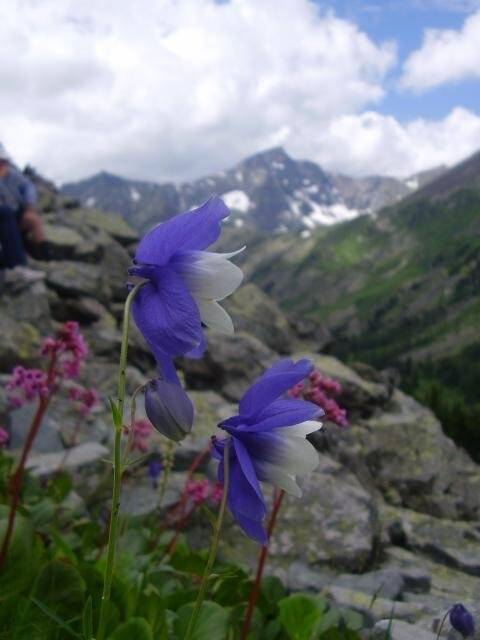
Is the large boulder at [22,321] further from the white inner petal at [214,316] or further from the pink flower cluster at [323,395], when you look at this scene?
the white inner petal at [214,316]

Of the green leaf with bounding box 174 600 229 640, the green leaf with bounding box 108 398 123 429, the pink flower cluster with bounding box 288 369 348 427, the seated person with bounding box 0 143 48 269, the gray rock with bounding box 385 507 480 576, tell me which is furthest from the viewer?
the seated person with bounding box 0 143 48 269

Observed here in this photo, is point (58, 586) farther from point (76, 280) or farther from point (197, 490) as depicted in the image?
point (76, 280)

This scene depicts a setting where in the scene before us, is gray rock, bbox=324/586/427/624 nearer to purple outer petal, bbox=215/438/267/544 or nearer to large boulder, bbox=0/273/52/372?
purple outer petal, bbox=215/438/267/544

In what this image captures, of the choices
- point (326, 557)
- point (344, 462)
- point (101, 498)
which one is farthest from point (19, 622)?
point (344, 462)

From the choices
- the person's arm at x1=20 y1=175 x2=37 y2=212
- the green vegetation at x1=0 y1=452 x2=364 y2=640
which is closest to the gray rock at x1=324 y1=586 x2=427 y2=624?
the green vegetation at x1=0 y1=452 x2=364 y2=640

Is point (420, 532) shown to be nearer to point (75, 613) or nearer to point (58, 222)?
point (75, 613)

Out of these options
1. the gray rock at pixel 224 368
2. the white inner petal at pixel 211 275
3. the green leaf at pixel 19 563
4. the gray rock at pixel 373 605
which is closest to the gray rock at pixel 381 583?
the gray rock at pixel 373 605
